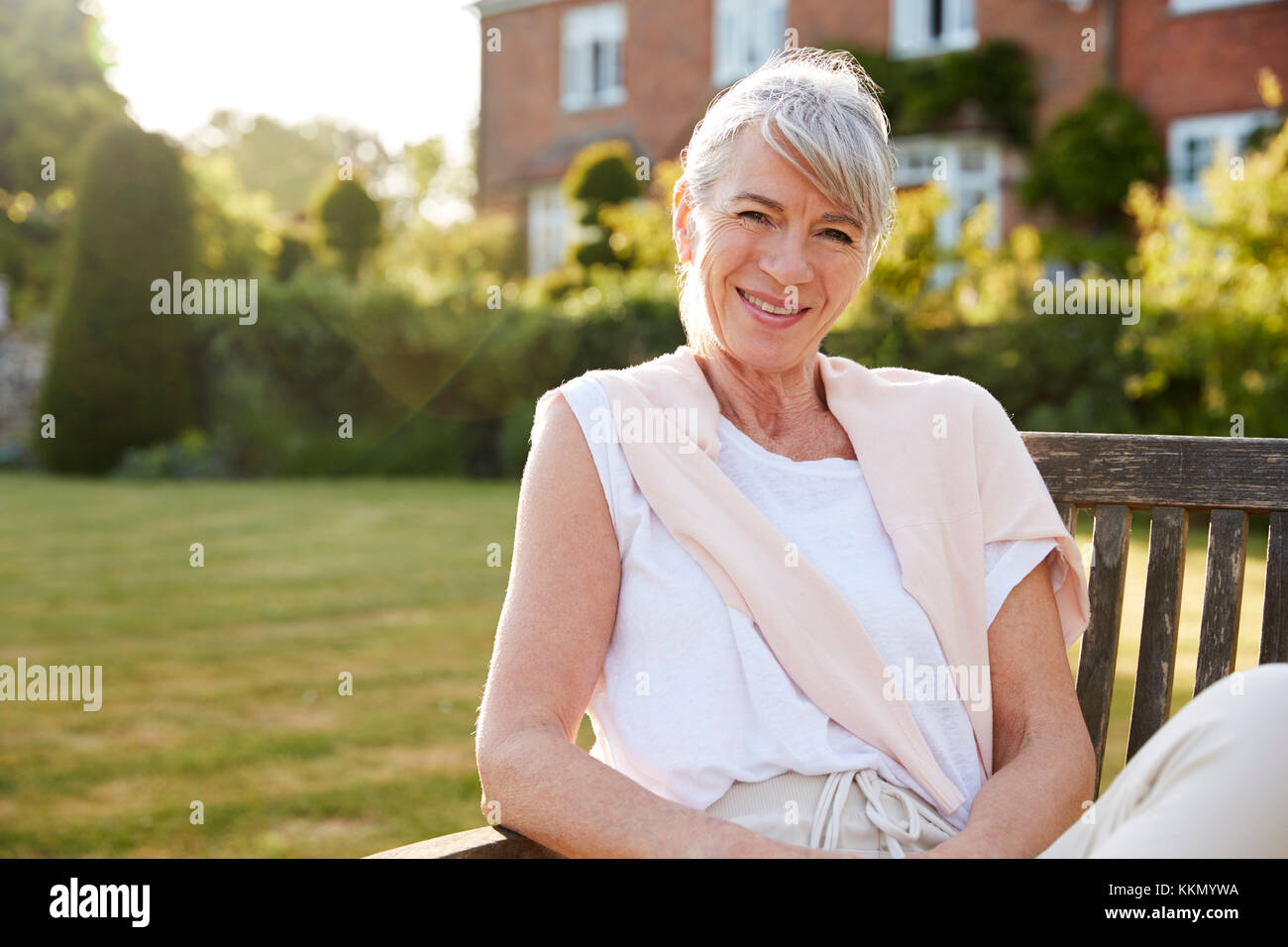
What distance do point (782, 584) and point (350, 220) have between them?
1892 cm

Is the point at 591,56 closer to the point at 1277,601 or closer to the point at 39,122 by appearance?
the point at 39,122

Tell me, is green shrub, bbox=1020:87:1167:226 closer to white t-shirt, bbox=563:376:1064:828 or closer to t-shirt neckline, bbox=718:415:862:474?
t-shirt neckline, bbox=718:415:862:474

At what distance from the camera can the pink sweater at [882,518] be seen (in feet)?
6.80

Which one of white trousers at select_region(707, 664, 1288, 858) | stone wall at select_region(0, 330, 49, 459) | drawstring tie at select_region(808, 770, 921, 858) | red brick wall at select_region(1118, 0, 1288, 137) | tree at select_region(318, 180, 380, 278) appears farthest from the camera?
tree at select_region(318, 180, 380, 278)

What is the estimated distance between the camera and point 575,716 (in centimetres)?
202

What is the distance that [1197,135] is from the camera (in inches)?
681

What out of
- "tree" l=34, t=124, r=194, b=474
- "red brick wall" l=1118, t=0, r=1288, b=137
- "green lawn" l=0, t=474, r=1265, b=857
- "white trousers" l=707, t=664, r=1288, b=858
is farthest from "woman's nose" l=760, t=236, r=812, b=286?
"red brick wall" l=1118, t=0, r=1288, b=137

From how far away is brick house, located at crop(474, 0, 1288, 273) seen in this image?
17047 mm

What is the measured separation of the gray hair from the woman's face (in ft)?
0.08

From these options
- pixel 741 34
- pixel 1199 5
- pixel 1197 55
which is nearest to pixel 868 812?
pixel 1197 55

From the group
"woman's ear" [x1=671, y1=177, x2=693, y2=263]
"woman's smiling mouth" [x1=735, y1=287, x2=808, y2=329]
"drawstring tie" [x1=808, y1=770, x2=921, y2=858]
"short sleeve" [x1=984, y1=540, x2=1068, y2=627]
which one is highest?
"woman's ear" [x1=671, y1=177, x2=693, y2=263]

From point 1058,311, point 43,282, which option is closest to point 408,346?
point 1058,311

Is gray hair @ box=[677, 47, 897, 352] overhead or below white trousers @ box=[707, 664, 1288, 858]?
overhead
